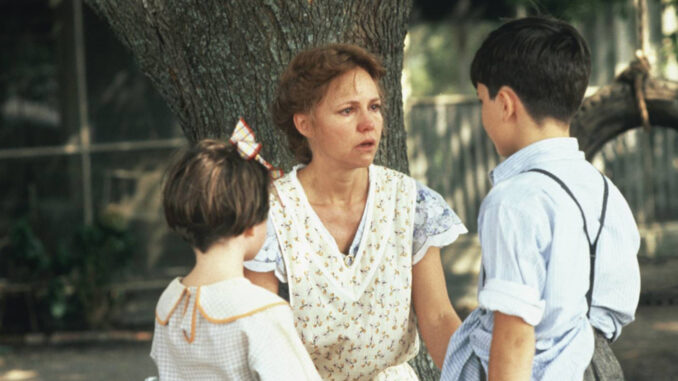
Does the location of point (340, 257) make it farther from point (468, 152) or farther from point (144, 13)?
point (468, 152)

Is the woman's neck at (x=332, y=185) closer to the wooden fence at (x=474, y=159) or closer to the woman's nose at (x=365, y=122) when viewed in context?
the woman's nose at (x=365, y=122)

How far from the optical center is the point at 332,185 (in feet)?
9.78

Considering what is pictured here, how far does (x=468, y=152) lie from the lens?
29.9ft

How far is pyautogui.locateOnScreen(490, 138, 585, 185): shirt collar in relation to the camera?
7.94 feet

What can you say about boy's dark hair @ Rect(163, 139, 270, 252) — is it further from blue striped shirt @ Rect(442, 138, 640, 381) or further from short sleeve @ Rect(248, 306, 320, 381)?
blue striped shirt @ Rect(442, 138, 640, 381)

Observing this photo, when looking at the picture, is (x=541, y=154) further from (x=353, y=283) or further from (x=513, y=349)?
(x=353, y=283)

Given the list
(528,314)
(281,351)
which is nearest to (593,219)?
(528,314)

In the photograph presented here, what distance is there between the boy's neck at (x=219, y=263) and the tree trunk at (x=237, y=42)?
118 centimetres

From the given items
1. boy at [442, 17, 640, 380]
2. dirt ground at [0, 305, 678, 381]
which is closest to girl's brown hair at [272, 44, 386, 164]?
boy at [442, 17, 640, 380]

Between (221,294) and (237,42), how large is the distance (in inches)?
56.4

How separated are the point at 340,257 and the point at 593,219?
0.83 metres

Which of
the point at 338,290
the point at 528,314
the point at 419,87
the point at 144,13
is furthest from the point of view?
the point at 419,87

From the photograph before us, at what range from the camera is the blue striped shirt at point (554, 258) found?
2.29 m

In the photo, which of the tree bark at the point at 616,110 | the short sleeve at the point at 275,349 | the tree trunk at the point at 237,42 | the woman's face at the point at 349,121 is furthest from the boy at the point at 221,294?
the tree bark at the point at 616,110
